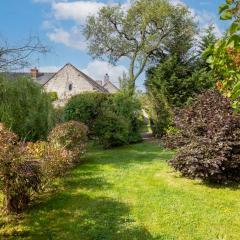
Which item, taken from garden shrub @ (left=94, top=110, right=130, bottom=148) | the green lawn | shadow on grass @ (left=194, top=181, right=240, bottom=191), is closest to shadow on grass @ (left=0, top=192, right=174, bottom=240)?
the green lawn

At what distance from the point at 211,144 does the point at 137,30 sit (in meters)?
19.9

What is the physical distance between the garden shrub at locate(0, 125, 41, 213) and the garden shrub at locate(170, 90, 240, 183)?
12.7 ft

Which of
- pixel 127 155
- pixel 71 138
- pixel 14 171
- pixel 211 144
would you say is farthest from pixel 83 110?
pixel 14 171

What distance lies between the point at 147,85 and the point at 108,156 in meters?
8.50

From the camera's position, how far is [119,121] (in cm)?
1427

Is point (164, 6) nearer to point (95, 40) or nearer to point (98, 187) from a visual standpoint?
point (95, 40)

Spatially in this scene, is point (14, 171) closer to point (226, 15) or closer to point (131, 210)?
point (131, 210)

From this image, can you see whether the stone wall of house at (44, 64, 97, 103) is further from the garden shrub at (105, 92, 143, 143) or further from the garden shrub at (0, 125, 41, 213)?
the garden shrub at (0, 125, 41, 213)

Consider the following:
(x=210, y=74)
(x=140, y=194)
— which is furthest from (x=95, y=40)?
(x=140, y=194)

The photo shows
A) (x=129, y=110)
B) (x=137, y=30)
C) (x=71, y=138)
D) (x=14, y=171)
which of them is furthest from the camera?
(x=137, y=30)

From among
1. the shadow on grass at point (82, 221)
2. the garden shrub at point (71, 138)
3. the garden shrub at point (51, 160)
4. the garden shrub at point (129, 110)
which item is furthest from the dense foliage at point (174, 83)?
the shadow on grass at point (82, 221)

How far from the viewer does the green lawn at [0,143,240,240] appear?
530 centimetres

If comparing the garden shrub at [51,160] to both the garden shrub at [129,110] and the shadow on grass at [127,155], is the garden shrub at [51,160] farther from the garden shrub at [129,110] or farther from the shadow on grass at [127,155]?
the garden shrub at [129,110]

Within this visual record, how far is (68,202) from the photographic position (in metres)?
6.81
